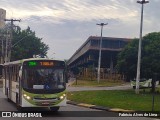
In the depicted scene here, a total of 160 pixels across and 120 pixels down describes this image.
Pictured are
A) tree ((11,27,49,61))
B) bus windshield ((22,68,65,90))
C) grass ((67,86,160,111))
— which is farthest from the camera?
tree ((11,27,49,61))

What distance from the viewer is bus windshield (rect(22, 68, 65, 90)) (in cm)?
2125

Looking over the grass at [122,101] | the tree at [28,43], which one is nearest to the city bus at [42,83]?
the grass at [122,101]

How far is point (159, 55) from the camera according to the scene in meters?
43.1

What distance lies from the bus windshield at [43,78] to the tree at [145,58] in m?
22.1

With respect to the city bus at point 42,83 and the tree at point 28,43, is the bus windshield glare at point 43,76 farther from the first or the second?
the tree at point 28,43

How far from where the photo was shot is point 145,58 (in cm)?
4369

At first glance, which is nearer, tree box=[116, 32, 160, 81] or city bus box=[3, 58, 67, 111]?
city bus box=[3, 58, 67, 111]

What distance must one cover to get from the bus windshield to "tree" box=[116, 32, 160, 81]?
2212cm

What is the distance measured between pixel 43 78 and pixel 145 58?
23.9 metres

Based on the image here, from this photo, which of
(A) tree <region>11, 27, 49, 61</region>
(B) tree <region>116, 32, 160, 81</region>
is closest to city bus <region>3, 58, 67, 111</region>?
(B) tree <region>116, 32, 160, 81</region>

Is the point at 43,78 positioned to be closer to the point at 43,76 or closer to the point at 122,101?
the point at 43,76

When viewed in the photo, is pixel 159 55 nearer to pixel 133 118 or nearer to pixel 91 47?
pixel 133 118

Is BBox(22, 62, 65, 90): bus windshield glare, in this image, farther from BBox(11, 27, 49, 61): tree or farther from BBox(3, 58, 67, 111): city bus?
BBox(11, 27, 49, 61): tree

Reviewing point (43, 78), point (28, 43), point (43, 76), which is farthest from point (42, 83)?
point (28, 43)
